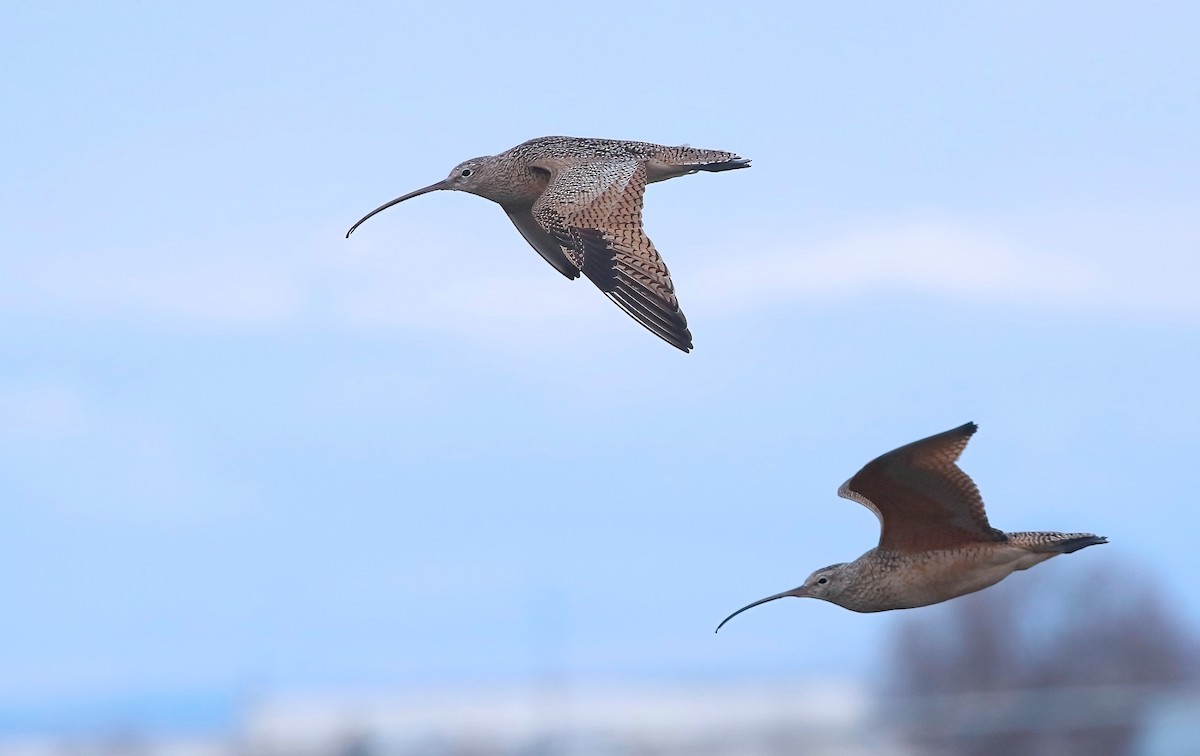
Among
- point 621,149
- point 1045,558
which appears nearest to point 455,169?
point 621,149

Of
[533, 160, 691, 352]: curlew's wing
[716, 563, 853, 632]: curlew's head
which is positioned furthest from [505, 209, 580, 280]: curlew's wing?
[716, 563, 853, 632]: curlew's head

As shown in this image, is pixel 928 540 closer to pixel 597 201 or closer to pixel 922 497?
pixel 922 497

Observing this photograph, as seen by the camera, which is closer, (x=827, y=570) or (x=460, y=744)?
(x=827, y=570)

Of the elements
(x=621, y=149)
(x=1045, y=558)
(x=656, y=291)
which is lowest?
(x=1045, y=558)

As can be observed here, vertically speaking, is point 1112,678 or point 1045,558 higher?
point 1112,678

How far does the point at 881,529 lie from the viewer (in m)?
12.6

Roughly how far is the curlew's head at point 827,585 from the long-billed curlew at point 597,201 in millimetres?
1507

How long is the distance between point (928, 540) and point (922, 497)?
0.32 metres

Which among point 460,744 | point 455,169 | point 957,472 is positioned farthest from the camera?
point 460,744

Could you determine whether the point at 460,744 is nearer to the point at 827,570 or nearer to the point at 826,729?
the point at 826,729

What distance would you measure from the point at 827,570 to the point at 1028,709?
56191mm

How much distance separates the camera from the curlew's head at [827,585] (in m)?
13.0

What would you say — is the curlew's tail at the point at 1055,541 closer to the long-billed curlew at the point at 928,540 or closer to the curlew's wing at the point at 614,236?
the long-billed curlew at the point at 928,540

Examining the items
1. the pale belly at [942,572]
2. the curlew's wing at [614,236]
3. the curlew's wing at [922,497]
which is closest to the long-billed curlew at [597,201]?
the curlew's wing at [614,236]
